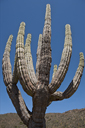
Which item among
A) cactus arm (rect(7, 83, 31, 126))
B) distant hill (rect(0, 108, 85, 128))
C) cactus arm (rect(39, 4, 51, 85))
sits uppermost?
cactus arm (rect(39, 4, 51, 85))

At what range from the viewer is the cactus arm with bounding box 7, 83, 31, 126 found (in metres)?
6.43

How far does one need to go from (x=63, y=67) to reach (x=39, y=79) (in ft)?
3.93

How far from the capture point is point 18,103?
261 inches

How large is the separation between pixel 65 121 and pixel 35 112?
55.1ft

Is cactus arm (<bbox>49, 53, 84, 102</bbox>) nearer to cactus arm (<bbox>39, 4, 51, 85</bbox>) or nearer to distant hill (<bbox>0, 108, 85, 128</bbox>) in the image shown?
cactus arm (<bbox>39, 4, 51, 85</bbox>)

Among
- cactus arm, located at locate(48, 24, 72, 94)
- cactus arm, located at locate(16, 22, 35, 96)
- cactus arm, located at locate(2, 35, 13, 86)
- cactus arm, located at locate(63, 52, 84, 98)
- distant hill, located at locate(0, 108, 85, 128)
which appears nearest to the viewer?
cactus arm, located at locate(16, 22, 35, 96)

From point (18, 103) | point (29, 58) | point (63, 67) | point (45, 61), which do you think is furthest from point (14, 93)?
point (63, 67)

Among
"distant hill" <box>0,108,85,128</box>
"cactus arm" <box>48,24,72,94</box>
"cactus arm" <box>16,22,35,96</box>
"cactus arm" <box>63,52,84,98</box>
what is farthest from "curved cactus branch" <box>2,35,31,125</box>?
"distant hill" <box>0,108,85,128</box>

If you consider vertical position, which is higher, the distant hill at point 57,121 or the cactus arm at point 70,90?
the cactus arm at point 70,90

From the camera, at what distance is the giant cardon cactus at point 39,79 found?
19.2 feet

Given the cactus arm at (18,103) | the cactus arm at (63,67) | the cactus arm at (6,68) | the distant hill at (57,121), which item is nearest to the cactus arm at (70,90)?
the cactus arm at (63,67)

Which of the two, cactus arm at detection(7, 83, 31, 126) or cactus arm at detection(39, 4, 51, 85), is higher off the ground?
cactus arm at detection(39, 4, 51, 85)

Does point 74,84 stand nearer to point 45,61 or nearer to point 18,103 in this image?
point 45,61

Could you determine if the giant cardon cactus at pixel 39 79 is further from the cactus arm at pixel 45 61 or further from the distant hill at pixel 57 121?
the distant hill at pixel 57 121
